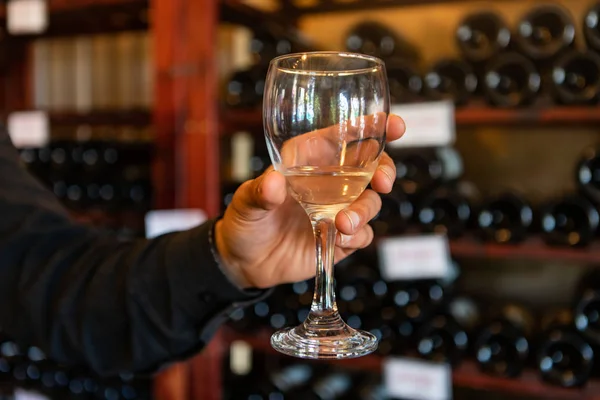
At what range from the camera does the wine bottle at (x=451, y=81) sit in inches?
63.2

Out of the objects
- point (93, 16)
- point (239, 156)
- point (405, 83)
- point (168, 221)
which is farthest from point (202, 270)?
point (239, 156)

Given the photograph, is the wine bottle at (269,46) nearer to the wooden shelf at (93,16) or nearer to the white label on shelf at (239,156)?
the wooden shelf at (93,16)

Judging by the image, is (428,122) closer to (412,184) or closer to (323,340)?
(412,184)

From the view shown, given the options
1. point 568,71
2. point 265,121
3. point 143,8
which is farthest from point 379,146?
point 143,8

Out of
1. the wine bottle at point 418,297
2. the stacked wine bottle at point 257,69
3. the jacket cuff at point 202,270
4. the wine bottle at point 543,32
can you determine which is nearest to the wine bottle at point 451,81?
the wine bottle at point 543,32

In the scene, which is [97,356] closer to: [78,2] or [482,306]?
[482,306]

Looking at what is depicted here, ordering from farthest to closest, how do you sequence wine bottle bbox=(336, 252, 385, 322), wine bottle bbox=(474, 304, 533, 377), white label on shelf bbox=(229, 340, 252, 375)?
white label on shelf bbox=(229, 340, 252, 375)
wine bottle bbox=(336, 252, 385, 322)
wine bottle bbox=(474, 304, 533, 377)

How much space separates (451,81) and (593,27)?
336 millimetres

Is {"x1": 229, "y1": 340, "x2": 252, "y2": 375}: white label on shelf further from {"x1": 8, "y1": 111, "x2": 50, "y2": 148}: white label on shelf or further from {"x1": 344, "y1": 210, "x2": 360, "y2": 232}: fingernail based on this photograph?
{"x1": 344, "y1": 210, "x2": 360, "y2": 232}: fingernail

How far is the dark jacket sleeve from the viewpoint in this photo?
2.64 feet

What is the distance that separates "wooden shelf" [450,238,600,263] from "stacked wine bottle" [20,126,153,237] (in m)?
0.89

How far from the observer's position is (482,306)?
5.62 feet

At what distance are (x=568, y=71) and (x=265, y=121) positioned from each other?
123 centimetres

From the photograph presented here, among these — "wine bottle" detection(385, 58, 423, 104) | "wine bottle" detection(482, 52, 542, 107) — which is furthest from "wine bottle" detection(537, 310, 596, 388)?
"wine bottle" detection(385, 58, 423, 104)
